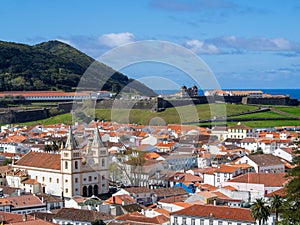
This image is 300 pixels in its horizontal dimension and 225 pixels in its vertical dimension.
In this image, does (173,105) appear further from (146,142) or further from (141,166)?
(141,166)

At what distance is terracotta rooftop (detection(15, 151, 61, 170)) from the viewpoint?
1874 inches

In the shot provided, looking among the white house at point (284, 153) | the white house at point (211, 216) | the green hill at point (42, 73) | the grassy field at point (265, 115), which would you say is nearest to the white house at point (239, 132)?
the grassy field at point (265, 115)

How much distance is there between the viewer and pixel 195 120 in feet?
275

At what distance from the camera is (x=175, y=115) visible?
90000 mm

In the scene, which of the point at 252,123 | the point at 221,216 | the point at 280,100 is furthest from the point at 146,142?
the point at 280,100

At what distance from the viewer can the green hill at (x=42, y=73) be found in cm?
12750

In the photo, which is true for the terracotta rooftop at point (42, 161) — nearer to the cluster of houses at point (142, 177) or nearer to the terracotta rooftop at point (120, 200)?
the cluster of houses at point (142, 177)

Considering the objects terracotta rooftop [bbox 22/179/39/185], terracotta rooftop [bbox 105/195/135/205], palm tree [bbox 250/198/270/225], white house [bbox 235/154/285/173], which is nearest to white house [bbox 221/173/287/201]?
terracotta rooftop [bbox 105/195/135/205]

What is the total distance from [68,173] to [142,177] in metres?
5.87

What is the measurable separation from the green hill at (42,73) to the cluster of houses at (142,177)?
42.8 meters


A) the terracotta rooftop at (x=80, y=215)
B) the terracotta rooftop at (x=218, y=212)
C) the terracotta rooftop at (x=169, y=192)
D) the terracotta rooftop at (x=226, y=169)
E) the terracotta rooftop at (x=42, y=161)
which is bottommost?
the terracotta rooftop at (x=80, y=215)

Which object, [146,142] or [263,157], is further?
[146,142]

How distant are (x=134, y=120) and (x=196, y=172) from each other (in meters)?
42.8

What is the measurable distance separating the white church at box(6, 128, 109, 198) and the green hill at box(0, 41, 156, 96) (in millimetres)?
60676
